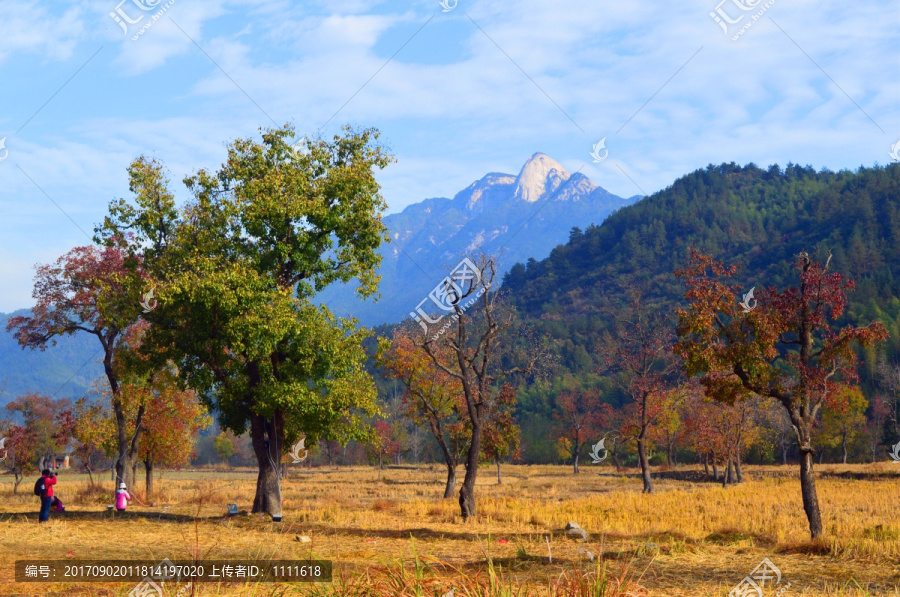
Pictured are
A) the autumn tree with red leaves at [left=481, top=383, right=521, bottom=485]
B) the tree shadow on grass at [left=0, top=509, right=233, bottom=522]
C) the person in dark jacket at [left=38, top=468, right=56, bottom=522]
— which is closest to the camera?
the person in dark jacket at [left=38, top=468, right=56, bottom=522]

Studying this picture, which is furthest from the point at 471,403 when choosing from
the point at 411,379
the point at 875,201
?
the point at 875,201

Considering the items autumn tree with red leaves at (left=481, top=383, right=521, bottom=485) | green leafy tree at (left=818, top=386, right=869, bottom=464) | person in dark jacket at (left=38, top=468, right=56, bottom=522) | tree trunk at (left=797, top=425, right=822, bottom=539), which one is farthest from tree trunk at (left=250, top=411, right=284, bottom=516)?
green leafy tree at (left=818, top=386, right=869, bottom=464)

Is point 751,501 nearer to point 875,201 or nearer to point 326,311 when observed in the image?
point 326,311

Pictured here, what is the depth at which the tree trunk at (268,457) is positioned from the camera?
2397cm

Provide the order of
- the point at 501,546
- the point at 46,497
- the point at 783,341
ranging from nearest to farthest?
the point at 501,546
the point at 783,341
the point at 46,497

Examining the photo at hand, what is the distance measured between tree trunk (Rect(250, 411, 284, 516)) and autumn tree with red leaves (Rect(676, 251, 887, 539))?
46.5 feet

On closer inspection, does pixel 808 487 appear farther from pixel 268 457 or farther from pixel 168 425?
pixel 168 425

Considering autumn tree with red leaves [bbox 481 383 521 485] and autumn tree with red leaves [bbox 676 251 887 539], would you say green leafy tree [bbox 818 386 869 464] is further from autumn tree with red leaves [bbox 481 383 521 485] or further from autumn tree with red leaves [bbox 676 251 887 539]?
autumn tree with red leaves [bbox 676 251 887 539]

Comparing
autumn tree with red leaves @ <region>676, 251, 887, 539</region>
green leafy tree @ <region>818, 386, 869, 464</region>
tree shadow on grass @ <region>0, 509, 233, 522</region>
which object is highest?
autumn tree with red leaves @ <region>676, 251, 887, 539</region>

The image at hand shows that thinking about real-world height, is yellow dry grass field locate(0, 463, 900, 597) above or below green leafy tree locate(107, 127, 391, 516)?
below

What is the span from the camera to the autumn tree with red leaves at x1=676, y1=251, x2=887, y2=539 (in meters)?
18.0

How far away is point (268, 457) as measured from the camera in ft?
80.4

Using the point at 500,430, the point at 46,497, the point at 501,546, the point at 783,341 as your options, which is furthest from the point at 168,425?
the point at 783,341

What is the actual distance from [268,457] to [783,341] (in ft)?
55.5
